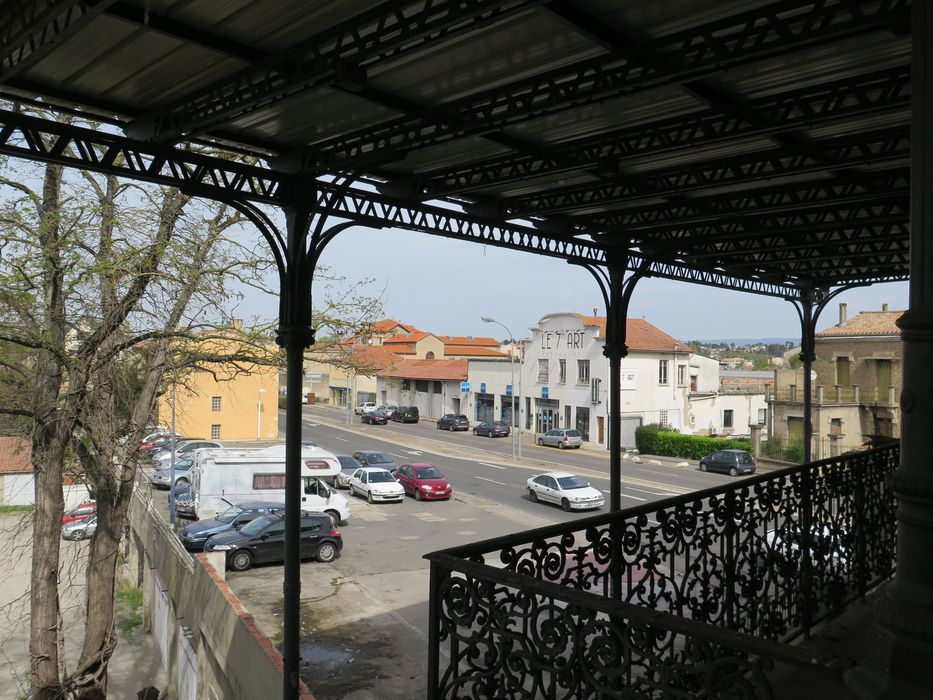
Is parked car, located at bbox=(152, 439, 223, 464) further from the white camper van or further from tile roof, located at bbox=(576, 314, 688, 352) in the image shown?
tile roof, located at bbox=(576, 314, 688, 352)

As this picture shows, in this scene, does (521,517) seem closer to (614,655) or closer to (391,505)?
(391,505)

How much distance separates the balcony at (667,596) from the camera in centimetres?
290

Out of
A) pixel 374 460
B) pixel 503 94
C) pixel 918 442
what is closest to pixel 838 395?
pixel 374 460

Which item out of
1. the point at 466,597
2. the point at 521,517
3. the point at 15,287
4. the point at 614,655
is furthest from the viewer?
the point at 521,517

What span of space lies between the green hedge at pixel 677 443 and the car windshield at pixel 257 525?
86.4 feet

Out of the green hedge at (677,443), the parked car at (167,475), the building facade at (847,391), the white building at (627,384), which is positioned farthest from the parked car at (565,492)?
the white building at (627,384)

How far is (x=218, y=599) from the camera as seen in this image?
12938 mm

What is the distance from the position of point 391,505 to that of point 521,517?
5.43 meters

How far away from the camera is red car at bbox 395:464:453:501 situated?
27.9 meters

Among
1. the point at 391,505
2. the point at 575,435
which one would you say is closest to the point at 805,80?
the point at 391,505

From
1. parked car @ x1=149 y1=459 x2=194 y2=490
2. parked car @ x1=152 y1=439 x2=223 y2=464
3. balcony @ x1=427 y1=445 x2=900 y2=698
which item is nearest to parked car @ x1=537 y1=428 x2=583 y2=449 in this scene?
parked car @ x1=152 y1=439 x2=223 y2=464

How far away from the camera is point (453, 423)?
2106 inches

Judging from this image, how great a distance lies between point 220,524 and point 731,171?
16795mm

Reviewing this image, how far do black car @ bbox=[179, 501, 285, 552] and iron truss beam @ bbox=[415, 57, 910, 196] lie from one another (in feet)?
46.9
